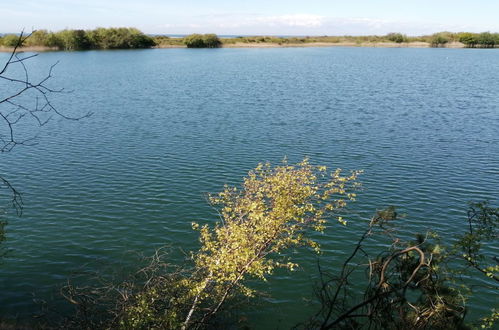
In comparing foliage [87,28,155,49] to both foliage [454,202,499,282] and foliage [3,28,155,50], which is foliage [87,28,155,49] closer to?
foliage [3,28,155,50]

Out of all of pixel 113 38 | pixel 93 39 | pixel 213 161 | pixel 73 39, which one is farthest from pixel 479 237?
pixel 93 39

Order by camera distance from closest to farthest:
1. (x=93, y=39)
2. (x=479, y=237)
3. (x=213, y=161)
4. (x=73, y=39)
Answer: (x=479, y=237) < (x=213, y=161) < (x=73, y=39) < (x=93, y=39)

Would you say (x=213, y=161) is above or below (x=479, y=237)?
below

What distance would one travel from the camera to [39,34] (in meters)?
170

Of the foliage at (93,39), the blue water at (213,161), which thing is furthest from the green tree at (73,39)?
the blue water at (213,161)

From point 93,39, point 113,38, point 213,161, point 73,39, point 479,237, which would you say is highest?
point 113,38

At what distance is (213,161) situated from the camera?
4038 centimetres

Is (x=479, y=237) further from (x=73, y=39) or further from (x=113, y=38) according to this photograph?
(x=113, y=38)

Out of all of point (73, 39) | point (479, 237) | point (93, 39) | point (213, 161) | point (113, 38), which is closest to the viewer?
point (479, 237)

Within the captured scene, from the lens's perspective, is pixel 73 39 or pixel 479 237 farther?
pixel 73 39

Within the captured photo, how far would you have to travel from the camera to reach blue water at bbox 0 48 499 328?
80.6 feet

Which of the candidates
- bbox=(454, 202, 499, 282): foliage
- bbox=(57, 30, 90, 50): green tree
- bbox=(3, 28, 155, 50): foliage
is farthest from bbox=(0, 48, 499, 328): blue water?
bbox=(3, 28, 155, 50): foliage

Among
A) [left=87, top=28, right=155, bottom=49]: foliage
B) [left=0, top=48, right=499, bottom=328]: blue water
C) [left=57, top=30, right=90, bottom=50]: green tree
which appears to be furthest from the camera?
[left=87, top=28, right=155, bottom=49]: foliage

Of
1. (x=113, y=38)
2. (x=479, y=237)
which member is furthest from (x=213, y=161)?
(x=113, y=38)
